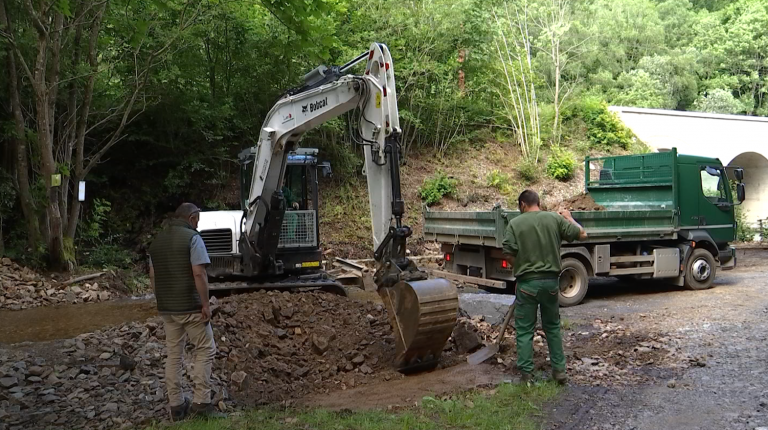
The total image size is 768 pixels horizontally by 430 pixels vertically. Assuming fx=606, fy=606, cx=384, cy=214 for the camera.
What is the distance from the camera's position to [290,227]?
9.84m

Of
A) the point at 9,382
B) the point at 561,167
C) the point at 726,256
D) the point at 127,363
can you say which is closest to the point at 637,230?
the point at 726,256

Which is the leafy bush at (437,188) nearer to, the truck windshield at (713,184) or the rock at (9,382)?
the truck windshield at (713,184)

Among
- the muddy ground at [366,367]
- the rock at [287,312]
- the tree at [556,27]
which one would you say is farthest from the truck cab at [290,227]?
the tree at [556,27]

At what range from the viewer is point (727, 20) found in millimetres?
41875

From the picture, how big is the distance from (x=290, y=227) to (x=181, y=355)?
505 cm

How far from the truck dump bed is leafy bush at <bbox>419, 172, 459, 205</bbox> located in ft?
24.9

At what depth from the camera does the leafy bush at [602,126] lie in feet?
75.6

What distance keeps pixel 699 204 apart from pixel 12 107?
1431 cm

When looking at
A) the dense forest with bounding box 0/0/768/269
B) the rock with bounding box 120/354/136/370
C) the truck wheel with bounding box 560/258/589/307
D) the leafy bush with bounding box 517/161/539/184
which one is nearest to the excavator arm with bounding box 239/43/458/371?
the dense forest with bounding box 0/0/768/269

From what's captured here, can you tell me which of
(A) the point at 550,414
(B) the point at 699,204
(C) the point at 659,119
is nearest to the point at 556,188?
(C) the point at 659,119

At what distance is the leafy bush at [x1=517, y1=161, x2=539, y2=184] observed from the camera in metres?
20.9

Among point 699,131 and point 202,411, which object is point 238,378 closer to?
point 202,411

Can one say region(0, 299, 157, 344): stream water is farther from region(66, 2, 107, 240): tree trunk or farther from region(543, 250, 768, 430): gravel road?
region(543, 250, 768, 430): gravel road

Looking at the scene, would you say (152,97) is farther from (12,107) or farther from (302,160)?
(302,160)
